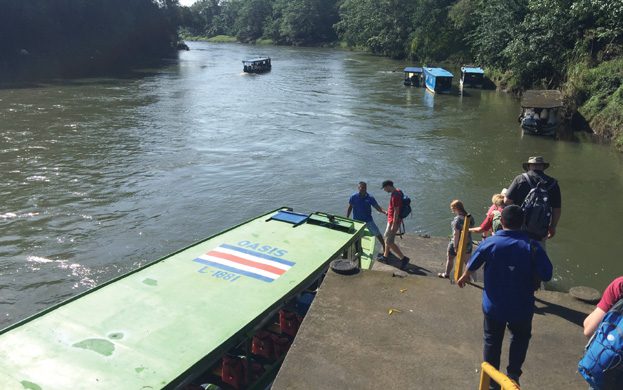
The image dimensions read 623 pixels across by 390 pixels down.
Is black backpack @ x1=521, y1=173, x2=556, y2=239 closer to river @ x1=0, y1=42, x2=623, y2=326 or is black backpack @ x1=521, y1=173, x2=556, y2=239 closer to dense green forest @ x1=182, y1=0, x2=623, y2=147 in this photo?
river @ x1=0, y1=42, x2=623, y2=326

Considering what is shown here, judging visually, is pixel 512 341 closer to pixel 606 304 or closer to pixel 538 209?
pixel 606 304

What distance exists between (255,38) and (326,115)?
4007 inches

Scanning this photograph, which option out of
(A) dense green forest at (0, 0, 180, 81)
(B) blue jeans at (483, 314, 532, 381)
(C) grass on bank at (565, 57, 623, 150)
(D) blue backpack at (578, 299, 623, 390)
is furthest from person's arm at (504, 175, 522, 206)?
(A) dense green forest at (0, 0, 180, 81)

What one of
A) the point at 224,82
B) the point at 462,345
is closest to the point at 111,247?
the point at 462,345

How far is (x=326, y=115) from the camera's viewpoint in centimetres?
3338

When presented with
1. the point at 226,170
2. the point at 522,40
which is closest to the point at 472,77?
the point at 522,40

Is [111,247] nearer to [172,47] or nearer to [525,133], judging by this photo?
[525,133]

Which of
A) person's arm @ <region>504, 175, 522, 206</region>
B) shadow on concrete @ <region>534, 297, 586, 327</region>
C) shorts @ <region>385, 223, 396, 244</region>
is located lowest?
shorts @ <region>385, 223, 396, 244</region>

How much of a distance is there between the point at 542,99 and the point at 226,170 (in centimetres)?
1738

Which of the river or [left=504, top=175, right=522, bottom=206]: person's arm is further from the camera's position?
the river

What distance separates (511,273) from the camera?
4.82 metres

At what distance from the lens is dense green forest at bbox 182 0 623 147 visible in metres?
27.6

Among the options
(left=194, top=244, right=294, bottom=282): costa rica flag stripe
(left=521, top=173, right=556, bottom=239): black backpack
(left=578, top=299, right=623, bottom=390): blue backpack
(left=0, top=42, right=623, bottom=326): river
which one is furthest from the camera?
(left=0, top=42, right=623, bottom=326): river

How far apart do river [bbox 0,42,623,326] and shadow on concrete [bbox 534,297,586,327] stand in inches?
238
